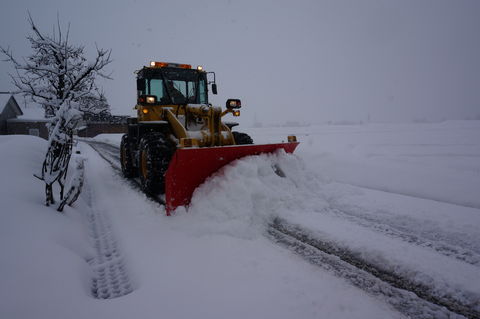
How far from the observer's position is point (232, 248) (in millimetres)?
3229

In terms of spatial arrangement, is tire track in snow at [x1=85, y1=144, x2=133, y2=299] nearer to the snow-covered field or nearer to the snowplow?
the snow-covered field

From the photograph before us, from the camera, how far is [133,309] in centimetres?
221

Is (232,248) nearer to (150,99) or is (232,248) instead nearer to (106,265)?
(106,265)

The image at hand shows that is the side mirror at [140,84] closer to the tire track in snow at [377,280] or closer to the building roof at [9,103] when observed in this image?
the tire track in snow at [377,280]

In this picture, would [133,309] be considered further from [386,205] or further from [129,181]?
[129,181]

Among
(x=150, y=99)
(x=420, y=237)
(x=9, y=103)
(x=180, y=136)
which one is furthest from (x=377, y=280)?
(x=9, y=103)

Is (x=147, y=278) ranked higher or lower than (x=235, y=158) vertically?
lower

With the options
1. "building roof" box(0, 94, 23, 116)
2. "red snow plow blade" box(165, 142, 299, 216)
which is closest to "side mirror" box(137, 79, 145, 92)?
"red snow plow blade" box(165, 142, 299, 216)

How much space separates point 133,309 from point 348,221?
3044 mm

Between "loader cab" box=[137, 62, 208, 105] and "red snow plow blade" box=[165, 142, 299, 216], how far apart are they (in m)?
2.35

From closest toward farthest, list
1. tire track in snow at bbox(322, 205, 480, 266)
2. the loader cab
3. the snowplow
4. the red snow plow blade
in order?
1. tire track in snow at bbox(322, 205, 480, 266)
2. the red snow plow blade
3. the snowplow
4. the loader cab

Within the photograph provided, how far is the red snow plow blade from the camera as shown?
4098 mm

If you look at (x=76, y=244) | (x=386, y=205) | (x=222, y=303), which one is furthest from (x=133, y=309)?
(x=386, y=205)

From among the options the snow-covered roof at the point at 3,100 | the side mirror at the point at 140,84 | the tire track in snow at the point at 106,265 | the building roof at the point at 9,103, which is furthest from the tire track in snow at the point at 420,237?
the snow-covered roof at the point at 3,100
